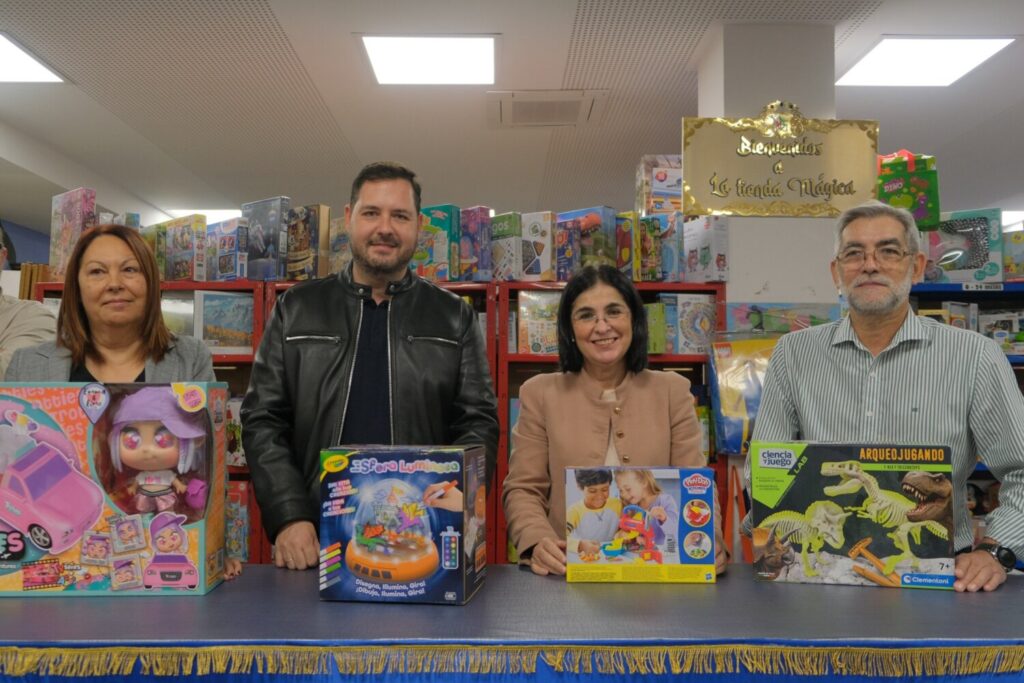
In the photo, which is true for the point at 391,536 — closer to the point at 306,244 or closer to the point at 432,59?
the point at 306,244

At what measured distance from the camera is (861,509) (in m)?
1.53

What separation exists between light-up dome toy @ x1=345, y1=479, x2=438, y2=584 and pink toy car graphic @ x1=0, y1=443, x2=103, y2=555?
0.50 metres

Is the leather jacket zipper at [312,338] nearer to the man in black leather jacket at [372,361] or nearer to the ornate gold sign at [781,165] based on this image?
the man in black leather jacket at [372,361]

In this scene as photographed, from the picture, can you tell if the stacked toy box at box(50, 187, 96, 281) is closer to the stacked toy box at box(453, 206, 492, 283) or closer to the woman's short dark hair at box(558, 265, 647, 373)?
the stacked toy box at box(453, 206, 492, 283)

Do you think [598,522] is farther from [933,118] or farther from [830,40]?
[933,118]

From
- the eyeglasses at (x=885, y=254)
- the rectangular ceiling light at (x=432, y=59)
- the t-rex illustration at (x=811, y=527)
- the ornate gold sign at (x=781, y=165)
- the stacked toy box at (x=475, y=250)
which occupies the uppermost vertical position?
the rectangular ceiling light at (x=432, y=59)

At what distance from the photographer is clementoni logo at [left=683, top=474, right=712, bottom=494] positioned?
1.56 m

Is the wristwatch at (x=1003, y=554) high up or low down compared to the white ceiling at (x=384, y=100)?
down

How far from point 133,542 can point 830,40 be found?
14.9 feet

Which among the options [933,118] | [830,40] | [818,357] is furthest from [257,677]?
[933,118]

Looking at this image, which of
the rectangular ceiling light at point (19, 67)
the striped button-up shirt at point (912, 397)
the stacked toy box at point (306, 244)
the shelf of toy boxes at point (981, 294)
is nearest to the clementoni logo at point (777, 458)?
the striped button-up shirt at point (912, 397)

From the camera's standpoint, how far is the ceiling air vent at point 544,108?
219 inches

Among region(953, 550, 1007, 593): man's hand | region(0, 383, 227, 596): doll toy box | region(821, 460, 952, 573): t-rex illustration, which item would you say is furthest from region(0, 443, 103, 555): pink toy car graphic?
region(953, 550, 1007, 593): man's hand

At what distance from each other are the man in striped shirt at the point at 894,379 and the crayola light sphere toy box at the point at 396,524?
39.6 inches
